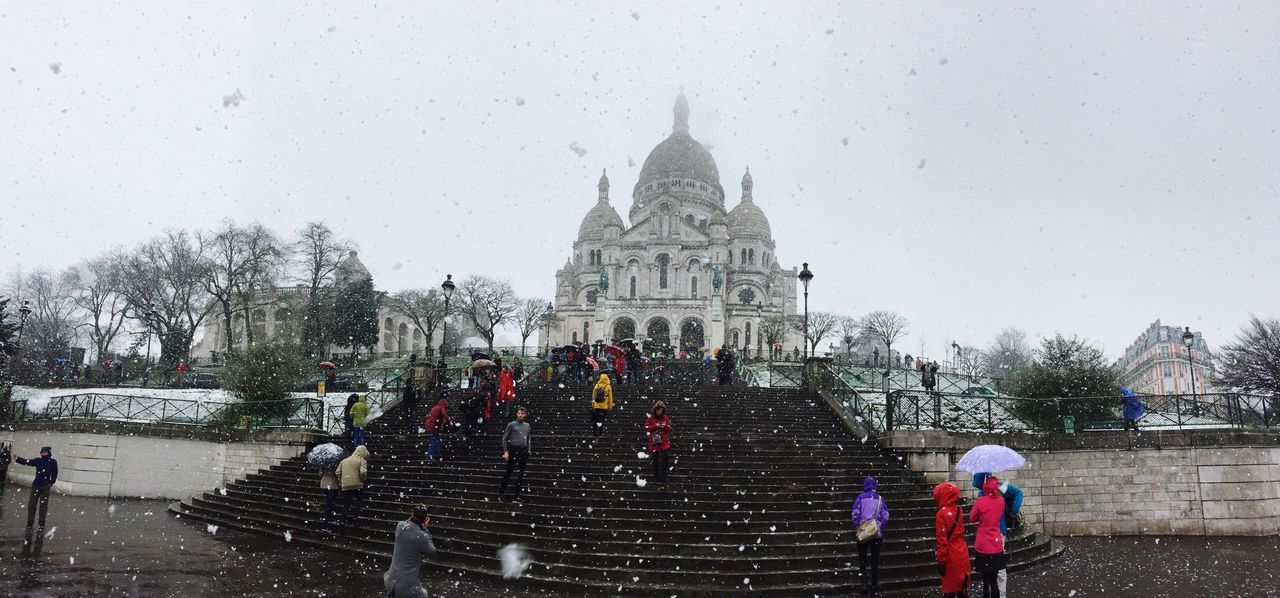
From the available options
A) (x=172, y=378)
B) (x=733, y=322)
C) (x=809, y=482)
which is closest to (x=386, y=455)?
(x=809, y=482)

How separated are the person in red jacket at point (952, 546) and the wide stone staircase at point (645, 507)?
2108 millimetres

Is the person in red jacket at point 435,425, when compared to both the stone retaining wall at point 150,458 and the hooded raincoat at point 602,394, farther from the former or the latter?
the stone retaining wall at point 150,458

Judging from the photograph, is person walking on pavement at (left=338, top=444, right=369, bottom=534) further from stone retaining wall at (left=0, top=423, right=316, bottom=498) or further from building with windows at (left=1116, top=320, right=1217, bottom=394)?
building with windows at (left=1116, top=320, right=1217, bottom=394)

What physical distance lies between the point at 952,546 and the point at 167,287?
51.1 m

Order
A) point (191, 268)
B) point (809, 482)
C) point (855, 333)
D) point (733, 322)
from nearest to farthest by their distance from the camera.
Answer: point (809, 482)
point (191, 268)
point (733, 322)
point (855, 333)

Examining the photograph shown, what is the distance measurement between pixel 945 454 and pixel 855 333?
5968cm

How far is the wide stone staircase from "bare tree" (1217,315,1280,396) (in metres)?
18.0

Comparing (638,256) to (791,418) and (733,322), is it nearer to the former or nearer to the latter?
(733,322)

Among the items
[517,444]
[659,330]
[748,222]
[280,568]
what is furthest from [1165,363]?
[280,568]

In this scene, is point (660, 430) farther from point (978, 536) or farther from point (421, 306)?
point (421, 306)

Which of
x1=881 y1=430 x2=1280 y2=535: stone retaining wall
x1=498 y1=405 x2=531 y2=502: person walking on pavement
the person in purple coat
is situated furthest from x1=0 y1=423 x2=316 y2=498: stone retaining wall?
x1=881 y1=430 x2=1280 y2=535: stone retaining wall

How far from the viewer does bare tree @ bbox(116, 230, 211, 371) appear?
4154 cm

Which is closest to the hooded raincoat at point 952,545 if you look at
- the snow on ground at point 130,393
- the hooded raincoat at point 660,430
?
the hooded raincoat at point 660,430

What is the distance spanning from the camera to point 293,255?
144 feet
